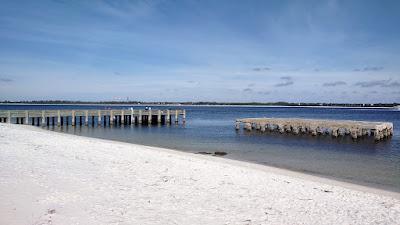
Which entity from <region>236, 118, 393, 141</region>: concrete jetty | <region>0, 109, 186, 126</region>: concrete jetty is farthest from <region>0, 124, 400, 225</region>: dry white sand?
<region>0, 109, 186, 126</region>: concrete jetty

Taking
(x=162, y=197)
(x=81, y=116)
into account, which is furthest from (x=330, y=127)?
(x=81, y=116)

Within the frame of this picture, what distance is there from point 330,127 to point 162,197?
26.9 m

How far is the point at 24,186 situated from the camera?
Result: 817 centimetres

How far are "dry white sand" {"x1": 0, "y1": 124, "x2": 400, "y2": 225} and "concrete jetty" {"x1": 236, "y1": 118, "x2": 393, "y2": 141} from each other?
21824 mm

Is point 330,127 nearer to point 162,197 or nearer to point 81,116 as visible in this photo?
point 162,197

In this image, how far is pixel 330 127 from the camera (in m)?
32.0

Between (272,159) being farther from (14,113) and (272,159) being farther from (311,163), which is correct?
(14,113)

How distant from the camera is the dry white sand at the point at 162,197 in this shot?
658 cm

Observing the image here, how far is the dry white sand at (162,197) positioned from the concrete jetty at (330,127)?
21824mm

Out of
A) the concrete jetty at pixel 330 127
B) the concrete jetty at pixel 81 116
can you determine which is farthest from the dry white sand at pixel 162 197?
the concrete jetty at pixel 81 116

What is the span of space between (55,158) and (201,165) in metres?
5.01

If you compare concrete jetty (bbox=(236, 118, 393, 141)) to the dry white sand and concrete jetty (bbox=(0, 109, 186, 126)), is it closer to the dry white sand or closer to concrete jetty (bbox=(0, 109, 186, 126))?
concrete jetty (bbox=(0, 109, 186, 126))

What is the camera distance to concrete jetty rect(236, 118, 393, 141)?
30312mm

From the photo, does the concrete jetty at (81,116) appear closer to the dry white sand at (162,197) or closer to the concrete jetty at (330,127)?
the concrete jetty at (330,127)
